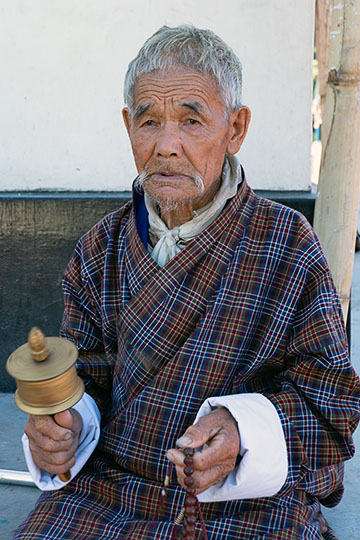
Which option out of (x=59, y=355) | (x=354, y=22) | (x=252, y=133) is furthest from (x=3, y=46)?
(x=59, y=355)

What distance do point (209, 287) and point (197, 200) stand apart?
27 cm

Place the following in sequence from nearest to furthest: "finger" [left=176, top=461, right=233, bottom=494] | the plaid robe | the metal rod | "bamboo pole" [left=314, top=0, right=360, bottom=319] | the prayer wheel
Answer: the prayer wheel, "finger" [left=176, top=461, right=233, bottom=494], the plaid robe, "bamboo pole" [left=314, top=0, right=360, bottom=319], the metal rod

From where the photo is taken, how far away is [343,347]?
177 cm

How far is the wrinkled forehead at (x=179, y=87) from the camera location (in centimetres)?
181

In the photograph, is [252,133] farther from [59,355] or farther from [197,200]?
[59,355]

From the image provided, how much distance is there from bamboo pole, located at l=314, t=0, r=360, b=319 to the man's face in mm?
714

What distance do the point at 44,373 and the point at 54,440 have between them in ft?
1.32

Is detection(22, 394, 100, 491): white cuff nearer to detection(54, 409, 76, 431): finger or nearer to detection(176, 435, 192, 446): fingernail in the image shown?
detection(54, 409, 76, 431): finger

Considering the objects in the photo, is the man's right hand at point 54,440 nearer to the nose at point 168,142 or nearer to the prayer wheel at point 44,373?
the prayer wheel at point 44,373

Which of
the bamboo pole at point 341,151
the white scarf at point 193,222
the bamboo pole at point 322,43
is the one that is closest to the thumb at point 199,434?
the white scarf at point 193,222

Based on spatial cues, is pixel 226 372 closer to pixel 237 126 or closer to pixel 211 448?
pixel 211 448

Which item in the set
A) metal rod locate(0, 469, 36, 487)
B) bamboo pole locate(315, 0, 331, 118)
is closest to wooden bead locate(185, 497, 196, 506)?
metal rod locate(0, 469, 36, 487)

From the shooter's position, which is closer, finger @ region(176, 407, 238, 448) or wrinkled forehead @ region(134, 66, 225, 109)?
finger @ region(176, 407, 238, 448)

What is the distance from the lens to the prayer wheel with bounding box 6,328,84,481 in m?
1.40
